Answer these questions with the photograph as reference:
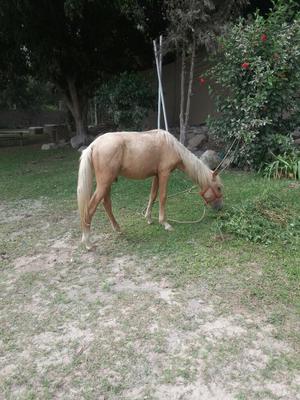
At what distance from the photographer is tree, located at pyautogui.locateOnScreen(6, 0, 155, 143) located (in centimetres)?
972

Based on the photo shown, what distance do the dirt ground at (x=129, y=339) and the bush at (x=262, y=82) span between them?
4.07 m

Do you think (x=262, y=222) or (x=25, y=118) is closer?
(x=262, y=222)

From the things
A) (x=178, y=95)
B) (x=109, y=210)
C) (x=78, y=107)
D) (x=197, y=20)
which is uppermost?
(x=197, y=20)

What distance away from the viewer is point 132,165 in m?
4.17

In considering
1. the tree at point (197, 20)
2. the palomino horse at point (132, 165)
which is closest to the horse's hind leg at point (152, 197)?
the palomino horse at point (132, 165)

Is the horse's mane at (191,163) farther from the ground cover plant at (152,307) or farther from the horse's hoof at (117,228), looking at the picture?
the horse's hoof at (117,228)

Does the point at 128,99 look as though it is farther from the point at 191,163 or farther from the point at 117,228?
the point at 117,228

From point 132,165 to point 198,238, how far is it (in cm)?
116

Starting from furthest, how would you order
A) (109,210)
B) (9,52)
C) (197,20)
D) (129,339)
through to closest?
(9,52), (197,20), (109,210), (129,339)

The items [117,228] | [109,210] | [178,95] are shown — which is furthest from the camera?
[178,95]

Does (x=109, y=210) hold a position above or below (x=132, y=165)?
below

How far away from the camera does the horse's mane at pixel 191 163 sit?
171 inches

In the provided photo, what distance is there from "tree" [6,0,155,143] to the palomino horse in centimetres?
552

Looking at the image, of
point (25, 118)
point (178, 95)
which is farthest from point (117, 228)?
point (25, 118)
